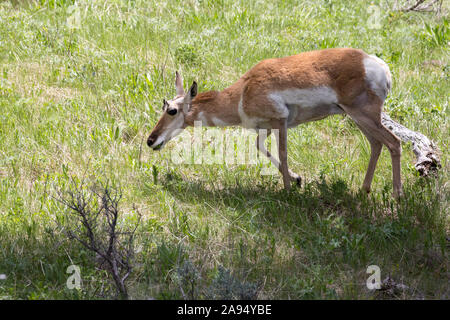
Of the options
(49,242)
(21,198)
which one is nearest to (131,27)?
(21,198)

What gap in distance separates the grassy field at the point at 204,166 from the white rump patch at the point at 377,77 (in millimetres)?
1164

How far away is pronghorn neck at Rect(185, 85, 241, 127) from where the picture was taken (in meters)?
7.07

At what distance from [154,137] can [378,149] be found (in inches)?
111

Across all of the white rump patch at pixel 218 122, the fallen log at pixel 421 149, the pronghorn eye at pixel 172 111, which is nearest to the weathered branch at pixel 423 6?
the fallen log at pixel 421 149

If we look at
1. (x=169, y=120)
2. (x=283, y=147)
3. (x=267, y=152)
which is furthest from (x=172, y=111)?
(x=283, y=147)

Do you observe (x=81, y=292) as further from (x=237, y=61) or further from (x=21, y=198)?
(x=237, y=61)

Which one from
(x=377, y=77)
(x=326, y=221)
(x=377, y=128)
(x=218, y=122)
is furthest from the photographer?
(x=218, y=122)

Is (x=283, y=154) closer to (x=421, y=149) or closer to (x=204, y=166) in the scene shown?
(x=204, y=166)

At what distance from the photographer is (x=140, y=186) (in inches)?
276

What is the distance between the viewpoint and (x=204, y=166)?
759 cm

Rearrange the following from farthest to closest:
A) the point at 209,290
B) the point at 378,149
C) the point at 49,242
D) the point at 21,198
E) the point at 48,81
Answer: the point at 48,81, the point at 378,149, the point at 21,198, the point at 49,242, the point at 209,290

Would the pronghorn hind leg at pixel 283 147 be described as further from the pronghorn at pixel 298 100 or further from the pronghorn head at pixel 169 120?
the pronghorn head at pixel 169 120

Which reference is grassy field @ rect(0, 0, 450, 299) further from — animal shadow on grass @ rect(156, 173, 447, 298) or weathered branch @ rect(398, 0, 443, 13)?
weathered branch @ rect(398, 0, 443, 13)

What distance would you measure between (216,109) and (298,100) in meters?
1.08
